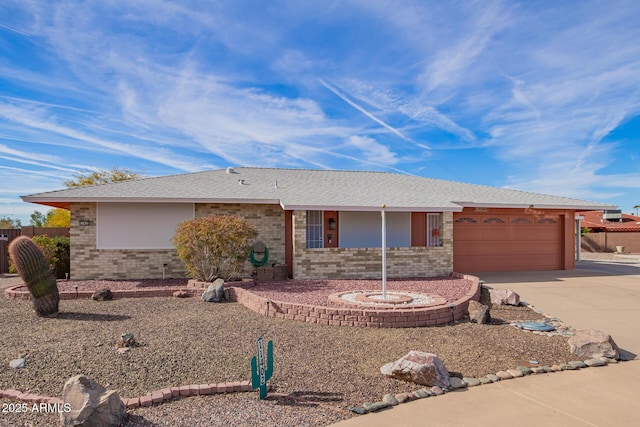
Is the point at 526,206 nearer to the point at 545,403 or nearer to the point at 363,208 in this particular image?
the point at 363,208

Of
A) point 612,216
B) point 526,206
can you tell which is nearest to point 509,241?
point 526,206

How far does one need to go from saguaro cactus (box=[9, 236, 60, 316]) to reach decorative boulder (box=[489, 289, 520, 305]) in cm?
963

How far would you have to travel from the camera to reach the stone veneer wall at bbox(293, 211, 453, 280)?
12.2m

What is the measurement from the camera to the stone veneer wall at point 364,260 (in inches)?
479

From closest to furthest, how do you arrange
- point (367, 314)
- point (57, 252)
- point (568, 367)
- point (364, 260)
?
1. point (568, 367)
2. point (367, 314)
3. point (364, 260)
4. point (57, 252)

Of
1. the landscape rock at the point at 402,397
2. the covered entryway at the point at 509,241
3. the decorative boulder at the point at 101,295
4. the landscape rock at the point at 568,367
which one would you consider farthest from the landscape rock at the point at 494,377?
the covered entryway at the point at 509,241

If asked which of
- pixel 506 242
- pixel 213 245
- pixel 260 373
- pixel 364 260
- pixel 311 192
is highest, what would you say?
pixel 311 192

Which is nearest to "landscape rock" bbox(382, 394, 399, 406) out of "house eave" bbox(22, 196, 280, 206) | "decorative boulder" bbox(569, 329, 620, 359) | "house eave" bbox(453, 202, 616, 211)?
"decorative boulder" bbox(569, 329, 620, 359)

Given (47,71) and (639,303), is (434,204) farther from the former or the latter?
(47,71)

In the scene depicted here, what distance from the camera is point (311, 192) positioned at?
46.5 ft

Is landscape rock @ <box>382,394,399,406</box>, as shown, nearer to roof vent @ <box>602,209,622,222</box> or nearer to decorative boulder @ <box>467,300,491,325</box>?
decorative boulder @ <box>467,300,491,325</box>

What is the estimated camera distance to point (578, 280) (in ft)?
43.1

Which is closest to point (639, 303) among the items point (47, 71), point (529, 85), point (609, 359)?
point (609, 359)

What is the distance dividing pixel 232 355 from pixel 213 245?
223 inches
